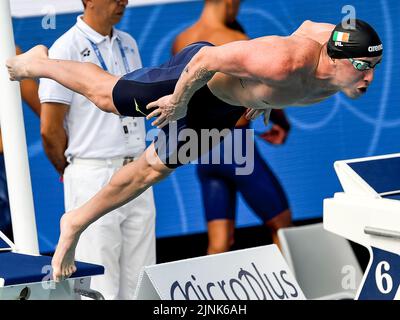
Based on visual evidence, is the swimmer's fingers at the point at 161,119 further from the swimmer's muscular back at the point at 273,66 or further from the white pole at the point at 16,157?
the white pole at the point at 16,157

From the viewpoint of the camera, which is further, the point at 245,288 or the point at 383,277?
the point at 245,288

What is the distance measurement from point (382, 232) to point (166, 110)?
1.11m

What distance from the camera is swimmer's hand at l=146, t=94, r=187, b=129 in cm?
507

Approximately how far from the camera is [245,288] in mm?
5301

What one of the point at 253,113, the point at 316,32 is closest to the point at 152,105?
the point at 253,113

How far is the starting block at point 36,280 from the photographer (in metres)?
5.09

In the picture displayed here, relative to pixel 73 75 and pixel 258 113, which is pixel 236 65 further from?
pixel 73 75

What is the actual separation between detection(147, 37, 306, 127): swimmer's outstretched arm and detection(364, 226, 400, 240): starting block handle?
85 centimetres

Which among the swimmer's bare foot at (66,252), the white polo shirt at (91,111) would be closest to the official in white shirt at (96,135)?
the white polo shirt at (91,111)

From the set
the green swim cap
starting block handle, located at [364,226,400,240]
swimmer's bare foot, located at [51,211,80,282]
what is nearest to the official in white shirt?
swimmer's bare foot, located at [51,211,80,282]

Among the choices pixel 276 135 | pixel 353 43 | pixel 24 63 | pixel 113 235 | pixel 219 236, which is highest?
pixel 353 43

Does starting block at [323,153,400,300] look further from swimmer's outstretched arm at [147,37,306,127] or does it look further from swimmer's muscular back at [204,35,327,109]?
swimmer's outstretched arm at [147,37,306,127]

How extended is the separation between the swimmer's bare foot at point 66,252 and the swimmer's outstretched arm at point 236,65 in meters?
0.85
